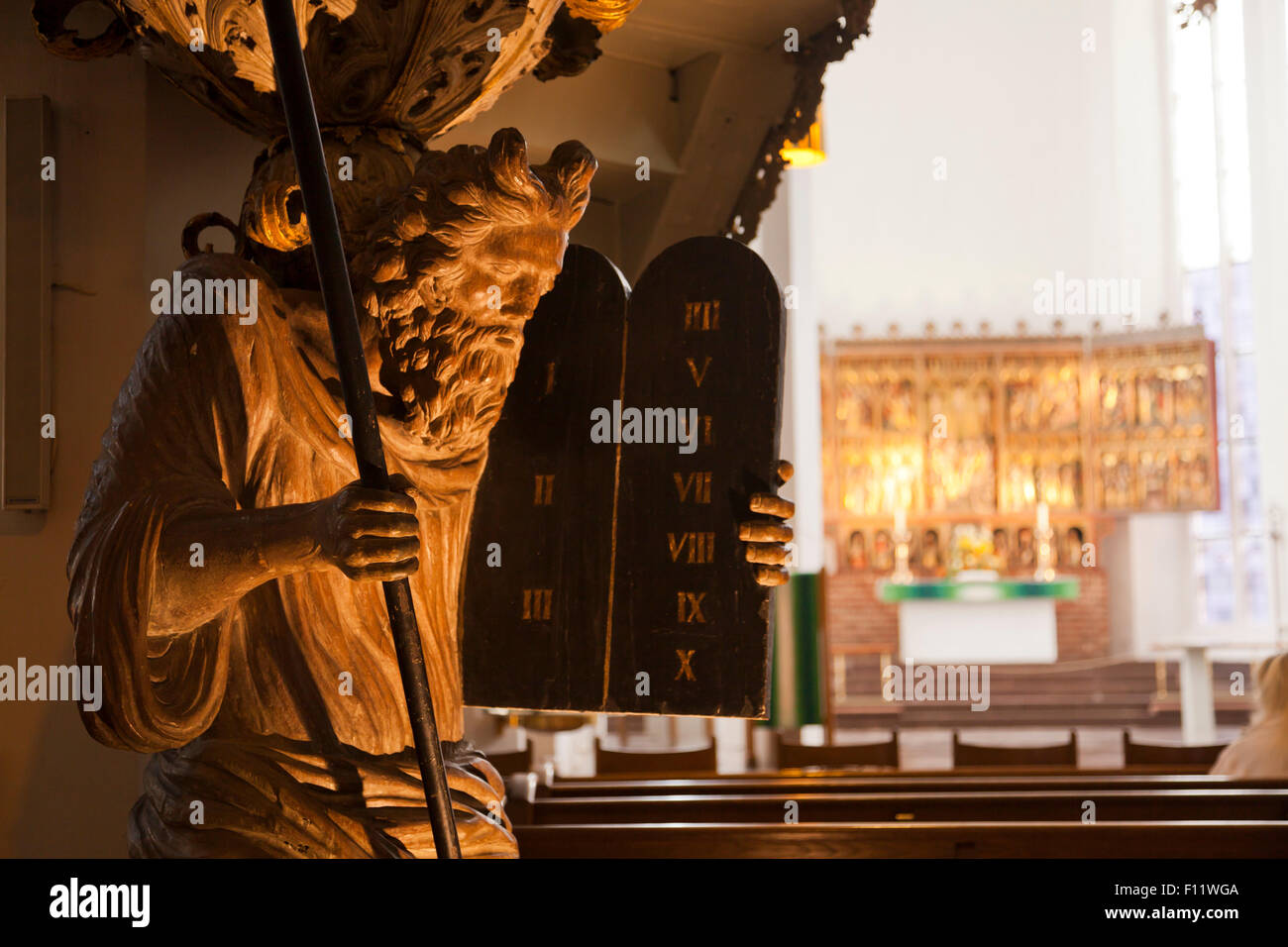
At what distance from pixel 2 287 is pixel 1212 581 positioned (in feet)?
51.2

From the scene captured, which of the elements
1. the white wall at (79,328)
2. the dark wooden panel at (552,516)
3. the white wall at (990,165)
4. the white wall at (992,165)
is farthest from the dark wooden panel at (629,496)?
the white wall at (990,165)

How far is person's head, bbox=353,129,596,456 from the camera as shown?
1510mm

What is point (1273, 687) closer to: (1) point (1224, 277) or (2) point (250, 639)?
(2) point (250, 639)

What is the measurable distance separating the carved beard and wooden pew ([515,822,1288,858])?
127 cm

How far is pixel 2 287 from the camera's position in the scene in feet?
7.39

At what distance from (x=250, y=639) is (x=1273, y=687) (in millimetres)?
3726

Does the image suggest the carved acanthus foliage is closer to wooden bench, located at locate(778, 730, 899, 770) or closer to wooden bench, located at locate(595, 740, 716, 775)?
wooden bench, located at locate(595, 740, 716, 775)

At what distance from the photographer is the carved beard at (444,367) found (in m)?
1.55

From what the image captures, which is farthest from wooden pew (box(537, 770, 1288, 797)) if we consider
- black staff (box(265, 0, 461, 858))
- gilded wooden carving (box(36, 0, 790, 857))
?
black staff (box(265, 0, 461, 858))

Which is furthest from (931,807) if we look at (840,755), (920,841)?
(840,755)

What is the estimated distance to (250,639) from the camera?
155cm
